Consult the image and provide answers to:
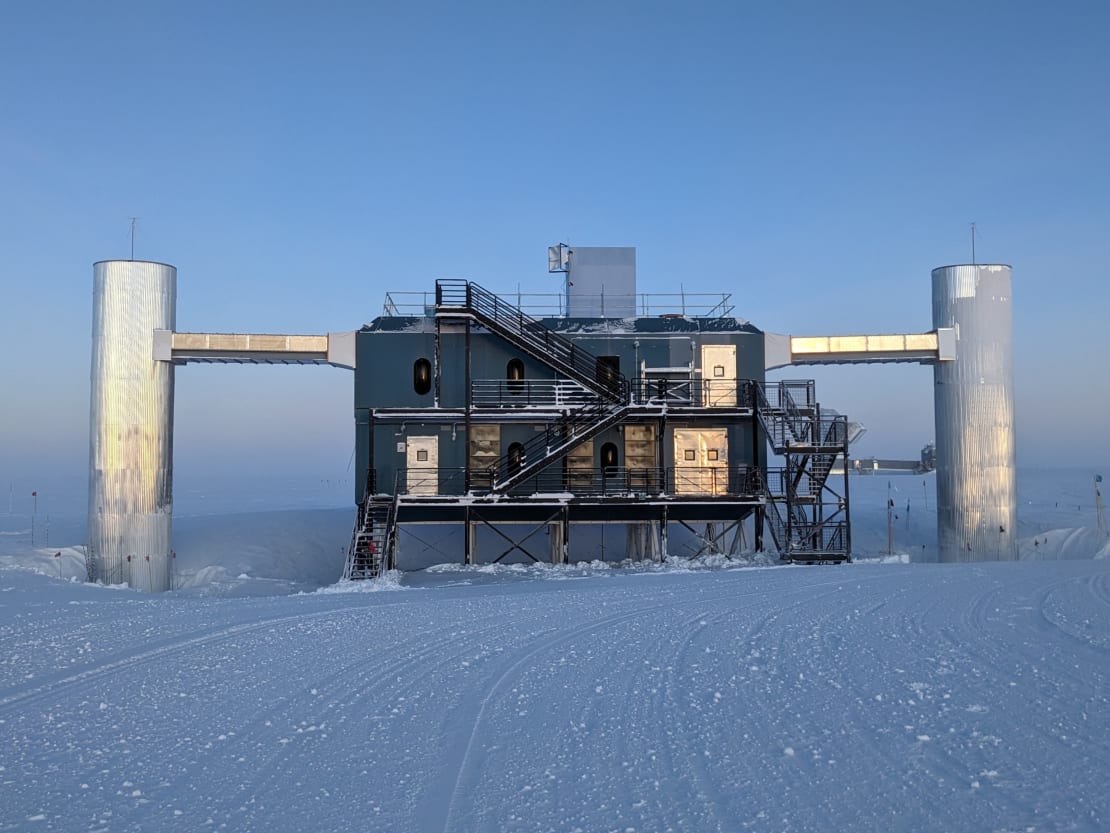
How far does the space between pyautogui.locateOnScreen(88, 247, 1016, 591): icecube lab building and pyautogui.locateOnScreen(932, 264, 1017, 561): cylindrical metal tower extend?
0.06 m

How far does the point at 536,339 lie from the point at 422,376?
3993mm

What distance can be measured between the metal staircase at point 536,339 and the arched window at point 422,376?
216 centimetres

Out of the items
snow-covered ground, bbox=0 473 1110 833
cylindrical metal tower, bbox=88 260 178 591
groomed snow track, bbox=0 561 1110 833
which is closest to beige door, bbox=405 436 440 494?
cylindrical metal tower, bbox=88 260 178 591

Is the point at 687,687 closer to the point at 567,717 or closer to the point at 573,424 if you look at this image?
Result: the point at 567,717

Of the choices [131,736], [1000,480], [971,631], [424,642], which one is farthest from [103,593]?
[1000,480]

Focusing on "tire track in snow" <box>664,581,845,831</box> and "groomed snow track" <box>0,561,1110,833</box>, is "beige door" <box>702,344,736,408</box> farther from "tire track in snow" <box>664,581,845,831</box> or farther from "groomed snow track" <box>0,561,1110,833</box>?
"groomed snow track" <box>0,561,1110,833</box>

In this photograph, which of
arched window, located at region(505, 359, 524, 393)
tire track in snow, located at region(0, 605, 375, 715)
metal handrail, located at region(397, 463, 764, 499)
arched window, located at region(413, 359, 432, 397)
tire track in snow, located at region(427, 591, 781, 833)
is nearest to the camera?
tire track in snow, located at region(427, 591, 781, 833)

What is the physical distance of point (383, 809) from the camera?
668cm

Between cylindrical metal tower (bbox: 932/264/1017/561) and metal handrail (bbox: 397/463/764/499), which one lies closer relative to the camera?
metal handrail (bbox: 397/463/764/499)

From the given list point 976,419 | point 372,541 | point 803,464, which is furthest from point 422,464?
point 976,419

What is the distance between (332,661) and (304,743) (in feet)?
11.2

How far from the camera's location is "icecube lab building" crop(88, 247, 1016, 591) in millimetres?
28641

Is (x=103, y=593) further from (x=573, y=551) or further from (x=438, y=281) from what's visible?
(x=573, y=551)

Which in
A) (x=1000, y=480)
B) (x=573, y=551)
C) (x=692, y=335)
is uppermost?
(x=692, y=335)
